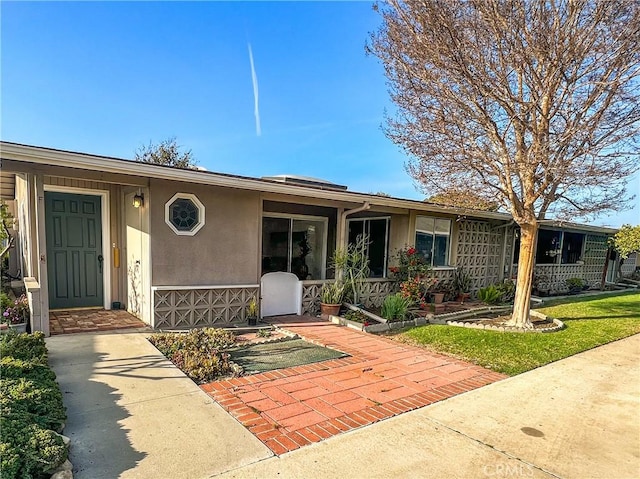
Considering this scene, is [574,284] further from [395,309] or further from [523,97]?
[395,309]

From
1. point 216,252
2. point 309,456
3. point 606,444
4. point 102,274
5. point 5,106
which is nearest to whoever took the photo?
point 309,456

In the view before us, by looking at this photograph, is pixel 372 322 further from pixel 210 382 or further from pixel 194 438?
pixel 194 438

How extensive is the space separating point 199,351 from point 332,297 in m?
3.65

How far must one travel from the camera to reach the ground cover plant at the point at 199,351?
14.1 ft

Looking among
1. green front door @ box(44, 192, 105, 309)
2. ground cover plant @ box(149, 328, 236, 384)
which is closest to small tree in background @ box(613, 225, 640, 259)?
ground cover plant @ box(149, 328, 236, 384)

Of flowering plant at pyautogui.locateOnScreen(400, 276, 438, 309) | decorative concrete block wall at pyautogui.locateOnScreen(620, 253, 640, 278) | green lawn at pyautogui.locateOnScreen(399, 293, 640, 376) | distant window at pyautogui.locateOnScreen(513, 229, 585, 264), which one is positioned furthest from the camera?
decorative concrete block wall at pyautogui.locateOnScreen(620, 253, 640, 278)

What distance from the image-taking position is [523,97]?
6.81 m

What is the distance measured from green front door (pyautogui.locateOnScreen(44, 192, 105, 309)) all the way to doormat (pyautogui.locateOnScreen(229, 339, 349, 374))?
12.5ft

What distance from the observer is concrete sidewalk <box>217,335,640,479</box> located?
2.63 m

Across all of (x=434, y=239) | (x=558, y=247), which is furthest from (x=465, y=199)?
(x=558, y=247)

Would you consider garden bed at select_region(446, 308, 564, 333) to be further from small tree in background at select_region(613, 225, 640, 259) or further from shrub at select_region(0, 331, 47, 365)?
small tree in background at select_region(613, 225, 640, 259)

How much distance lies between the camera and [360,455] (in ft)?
9.13

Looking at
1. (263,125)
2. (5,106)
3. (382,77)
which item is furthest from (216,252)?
(263,125)

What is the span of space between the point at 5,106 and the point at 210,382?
531cm
